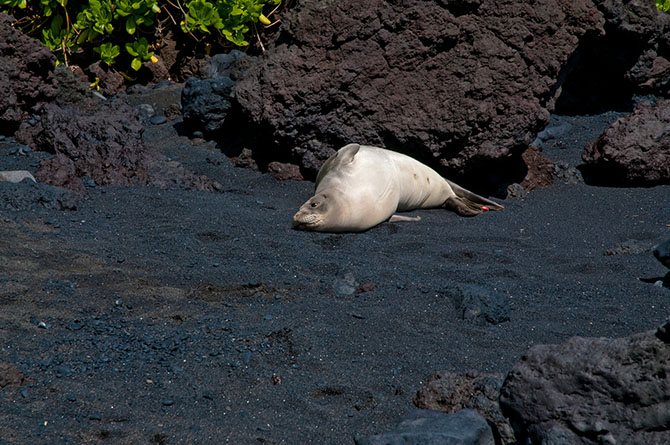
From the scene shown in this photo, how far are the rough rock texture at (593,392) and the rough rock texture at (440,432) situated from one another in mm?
136

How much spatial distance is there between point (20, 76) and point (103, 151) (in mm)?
1519

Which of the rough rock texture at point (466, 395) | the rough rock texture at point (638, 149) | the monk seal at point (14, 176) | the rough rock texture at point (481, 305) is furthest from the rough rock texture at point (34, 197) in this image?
the rough rock texture at point (638, 149)

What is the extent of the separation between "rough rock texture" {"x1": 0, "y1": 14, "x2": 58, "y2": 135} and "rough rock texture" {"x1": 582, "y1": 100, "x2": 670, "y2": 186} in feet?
17.9

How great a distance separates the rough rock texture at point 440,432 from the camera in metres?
2.45

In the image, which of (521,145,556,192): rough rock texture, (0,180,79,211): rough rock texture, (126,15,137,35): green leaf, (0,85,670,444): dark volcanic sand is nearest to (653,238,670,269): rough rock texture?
(0,85,670,444): dark volcanic sand

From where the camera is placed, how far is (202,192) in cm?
614

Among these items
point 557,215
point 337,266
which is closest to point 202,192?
point 337,266

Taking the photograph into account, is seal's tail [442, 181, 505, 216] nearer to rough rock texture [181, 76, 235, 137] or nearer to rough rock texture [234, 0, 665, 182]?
rough rock texture [234, 0, 665, 182]

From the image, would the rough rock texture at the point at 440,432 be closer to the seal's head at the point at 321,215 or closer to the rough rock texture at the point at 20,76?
the seal's head at the point at 321,215

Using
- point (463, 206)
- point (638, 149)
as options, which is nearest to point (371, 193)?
point (463, 206)

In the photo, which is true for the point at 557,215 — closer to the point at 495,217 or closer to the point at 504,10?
the point at 495,217

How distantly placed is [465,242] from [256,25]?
4.98m

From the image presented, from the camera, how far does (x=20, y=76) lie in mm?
7016

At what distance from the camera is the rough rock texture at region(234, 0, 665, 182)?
254 inches
